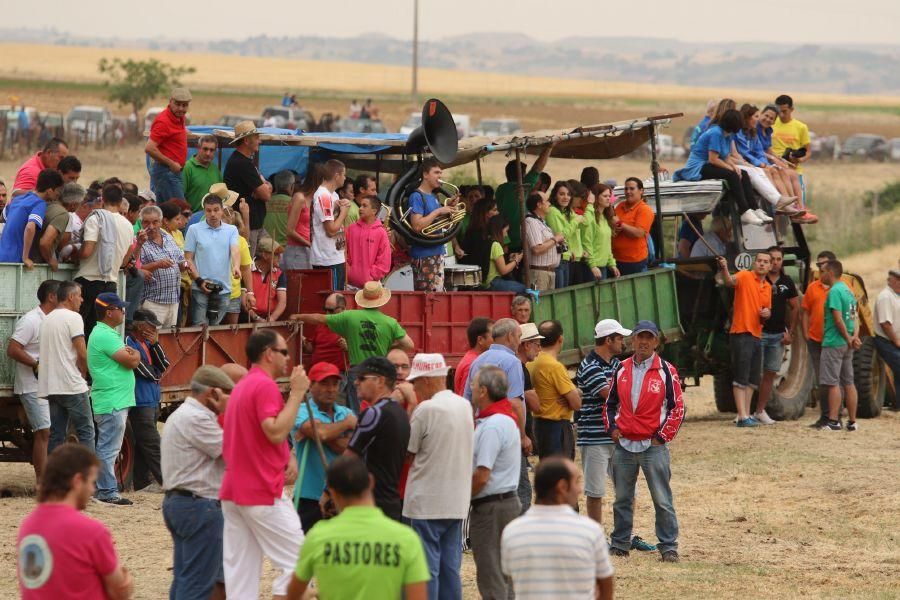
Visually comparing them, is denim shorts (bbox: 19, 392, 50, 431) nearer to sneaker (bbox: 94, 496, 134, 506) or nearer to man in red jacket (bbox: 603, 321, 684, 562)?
sneaker (bbox: 94, 496, 134, 506)

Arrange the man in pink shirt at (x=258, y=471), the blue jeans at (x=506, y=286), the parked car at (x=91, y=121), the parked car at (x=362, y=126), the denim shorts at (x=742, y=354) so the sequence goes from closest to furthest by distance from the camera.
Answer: the man in pink shirt at (x=258, y=471), the blue jeans at (x=506, y=286), the denim shorts at (x=742, y=354), the parked car at (x=362, y=126), the parked car at (x=91, y=121)

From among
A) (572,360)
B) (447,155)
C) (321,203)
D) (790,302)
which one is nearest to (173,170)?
(321,203)

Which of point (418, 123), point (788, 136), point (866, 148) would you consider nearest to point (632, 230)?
point (788, 136)

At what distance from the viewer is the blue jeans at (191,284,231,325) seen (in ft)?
44.1

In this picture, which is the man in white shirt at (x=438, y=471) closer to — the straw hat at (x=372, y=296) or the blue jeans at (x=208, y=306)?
the straw hat at (x=372, y=296)

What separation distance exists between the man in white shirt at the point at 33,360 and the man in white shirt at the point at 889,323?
9.98 m

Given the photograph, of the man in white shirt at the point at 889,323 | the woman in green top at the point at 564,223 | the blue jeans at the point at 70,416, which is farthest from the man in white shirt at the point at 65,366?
the man in white shirt at the point at 889,323

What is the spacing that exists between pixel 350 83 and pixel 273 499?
145794 mm

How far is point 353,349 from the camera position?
12562 millimetres

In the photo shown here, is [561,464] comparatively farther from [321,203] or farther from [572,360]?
[572,360]

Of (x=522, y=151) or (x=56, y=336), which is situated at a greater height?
(x=522, y=151)

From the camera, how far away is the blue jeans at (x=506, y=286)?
49.6ft

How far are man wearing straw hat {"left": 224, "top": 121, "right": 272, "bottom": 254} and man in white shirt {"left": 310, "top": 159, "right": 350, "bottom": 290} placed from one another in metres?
0.63

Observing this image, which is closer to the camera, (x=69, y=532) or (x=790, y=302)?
(x=69, y=532)
